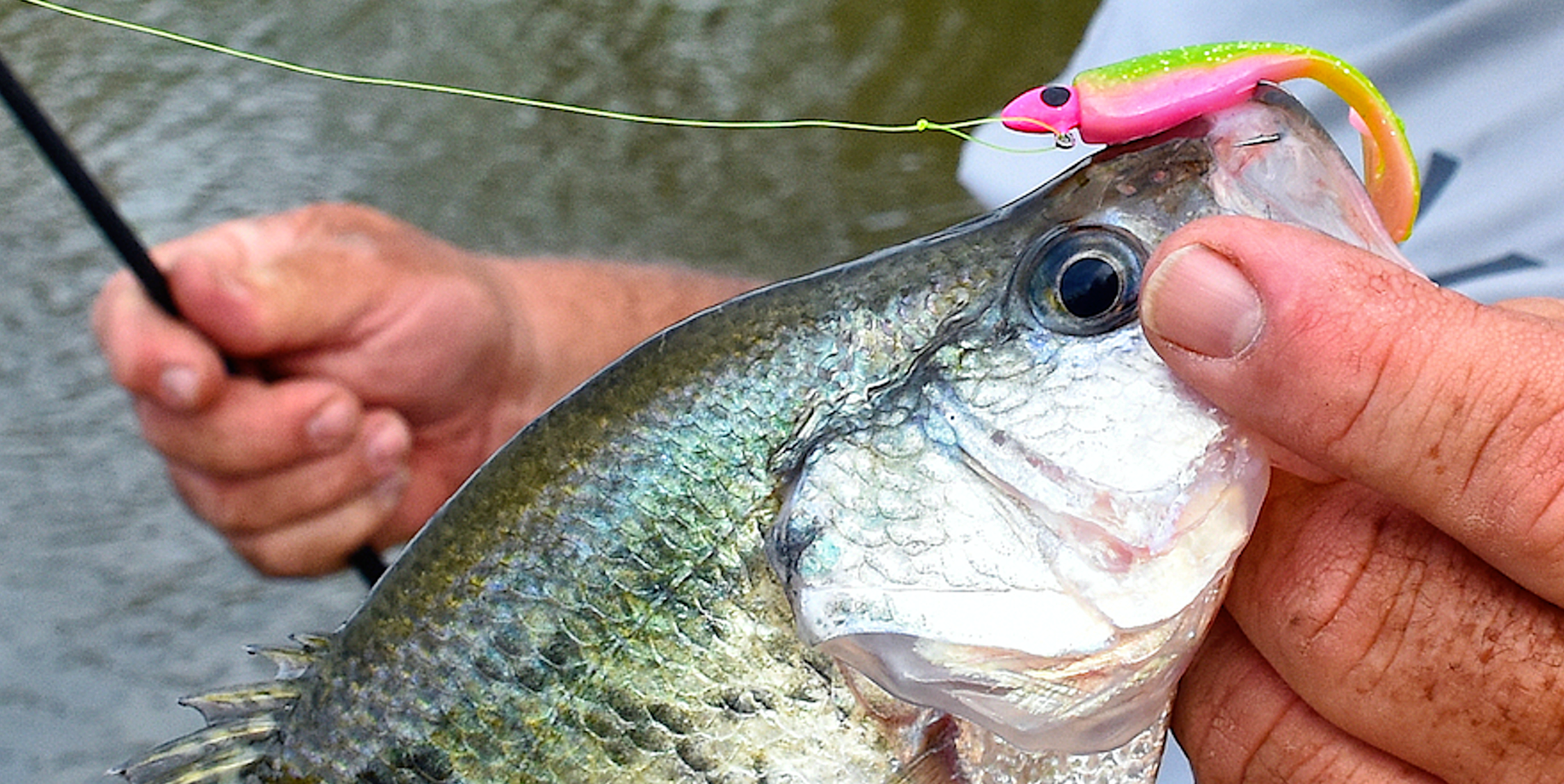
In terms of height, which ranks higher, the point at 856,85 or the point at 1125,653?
the point at 1125,653

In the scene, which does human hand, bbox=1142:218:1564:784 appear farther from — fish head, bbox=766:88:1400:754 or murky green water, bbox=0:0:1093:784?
murky green water, bbox=0:0:1093:784

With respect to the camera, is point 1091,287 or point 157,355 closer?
point 1091,287

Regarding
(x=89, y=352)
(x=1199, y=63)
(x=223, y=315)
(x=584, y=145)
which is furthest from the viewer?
(x=584, y=145)

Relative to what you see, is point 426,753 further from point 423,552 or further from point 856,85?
point 856,85

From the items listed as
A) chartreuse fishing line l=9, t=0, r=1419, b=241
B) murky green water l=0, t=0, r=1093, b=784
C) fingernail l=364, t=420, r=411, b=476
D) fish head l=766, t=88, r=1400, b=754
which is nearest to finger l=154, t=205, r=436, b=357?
fingernail l=364, t=420, r=411, b=476

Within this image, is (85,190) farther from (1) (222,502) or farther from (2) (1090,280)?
(2) (1090,280)

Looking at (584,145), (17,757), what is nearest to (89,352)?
(17,757)

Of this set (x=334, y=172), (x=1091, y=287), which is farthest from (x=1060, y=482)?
(x=334, y=172)

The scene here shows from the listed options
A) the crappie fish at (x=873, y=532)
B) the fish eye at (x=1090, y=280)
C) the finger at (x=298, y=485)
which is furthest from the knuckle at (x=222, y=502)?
the fish eye at (x=1090, y=280)
